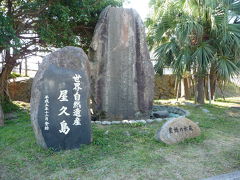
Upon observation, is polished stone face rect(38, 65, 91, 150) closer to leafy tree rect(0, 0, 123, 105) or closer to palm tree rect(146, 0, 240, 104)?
leafy tree rect(0, 0, 123, 105)

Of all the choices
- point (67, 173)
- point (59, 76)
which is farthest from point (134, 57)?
point (67, 173)

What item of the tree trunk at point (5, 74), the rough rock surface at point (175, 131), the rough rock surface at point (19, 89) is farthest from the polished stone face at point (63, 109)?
the rough rock surface at point (19, 89)

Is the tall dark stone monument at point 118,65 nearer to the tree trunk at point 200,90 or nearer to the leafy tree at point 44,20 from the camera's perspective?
the leafy tree at point 44,20

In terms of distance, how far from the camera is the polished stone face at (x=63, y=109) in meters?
4.37

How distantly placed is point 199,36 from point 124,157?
19.3 feet

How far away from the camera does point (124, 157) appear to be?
→ 414 centimetres

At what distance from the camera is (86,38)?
9414 millimetres

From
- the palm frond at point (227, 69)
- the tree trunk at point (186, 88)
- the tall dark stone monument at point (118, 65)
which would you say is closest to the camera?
the tall dark stone monument at point (118, 65)

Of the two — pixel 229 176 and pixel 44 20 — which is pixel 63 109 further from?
pixel 44 20

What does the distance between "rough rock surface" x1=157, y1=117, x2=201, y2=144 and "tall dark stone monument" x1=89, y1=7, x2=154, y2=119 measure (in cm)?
223

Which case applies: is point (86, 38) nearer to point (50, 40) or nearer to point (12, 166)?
point (50, 40)

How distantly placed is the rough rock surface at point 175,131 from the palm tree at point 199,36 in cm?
384

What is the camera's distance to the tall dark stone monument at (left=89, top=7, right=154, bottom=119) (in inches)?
270

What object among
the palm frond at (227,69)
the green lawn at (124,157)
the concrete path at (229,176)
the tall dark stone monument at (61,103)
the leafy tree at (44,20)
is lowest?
the concrete path at (229,176)
